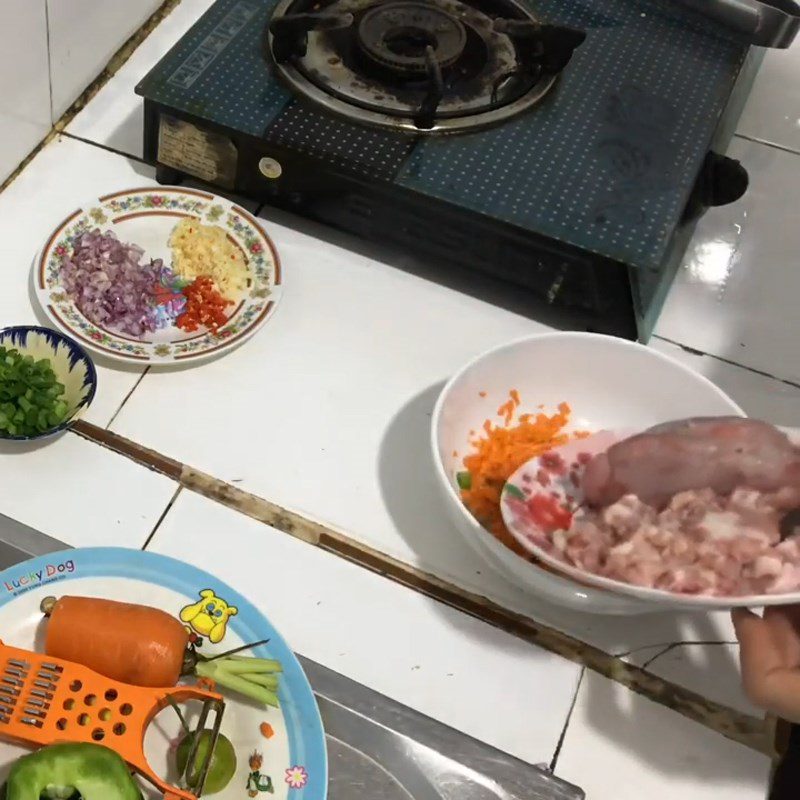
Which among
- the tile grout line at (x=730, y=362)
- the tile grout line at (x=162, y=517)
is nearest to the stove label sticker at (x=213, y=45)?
the tile grout line at (x=162, y=517)

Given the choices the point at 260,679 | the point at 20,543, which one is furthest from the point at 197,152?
the point at 260,679

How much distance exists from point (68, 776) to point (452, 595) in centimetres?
30

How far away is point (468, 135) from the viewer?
824mm

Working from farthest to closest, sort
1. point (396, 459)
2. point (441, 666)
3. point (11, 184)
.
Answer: point (11, 184) → point (396, 459) → point (441, 666)

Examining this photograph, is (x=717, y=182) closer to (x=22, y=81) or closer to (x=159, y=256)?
(x=159, y=256)

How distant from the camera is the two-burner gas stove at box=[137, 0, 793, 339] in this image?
785mm

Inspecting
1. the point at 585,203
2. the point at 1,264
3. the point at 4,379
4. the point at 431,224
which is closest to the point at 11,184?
the point at 1,264

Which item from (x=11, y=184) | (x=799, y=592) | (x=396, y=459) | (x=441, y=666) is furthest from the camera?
(x=11, y=184)

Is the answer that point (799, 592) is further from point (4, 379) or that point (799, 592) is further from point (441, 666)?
point (4, 379)

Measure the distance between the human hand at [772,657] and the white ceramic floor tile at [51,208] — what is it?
1.66ft

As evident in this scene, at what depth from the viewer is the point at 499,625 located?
68cm

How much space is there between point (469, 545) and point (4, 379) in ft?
1.23

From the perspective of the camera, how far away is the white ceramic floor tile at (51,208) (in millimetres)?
769

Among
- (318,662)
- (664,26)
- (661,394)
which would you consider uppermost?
(664,26)
